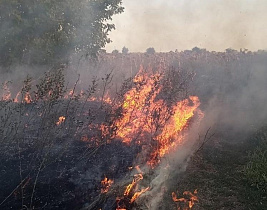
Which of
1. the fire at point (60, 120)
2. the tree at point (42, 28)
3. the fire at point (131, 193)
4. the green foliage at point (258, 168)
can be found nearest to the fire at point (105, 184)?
the fire at point (131, 193)

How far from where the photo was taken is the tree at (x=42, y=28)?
496 inches

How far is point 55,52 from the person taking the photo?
13828 millimetres

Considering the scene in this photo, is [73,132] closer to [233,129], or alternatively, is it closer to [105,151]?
[105,151]

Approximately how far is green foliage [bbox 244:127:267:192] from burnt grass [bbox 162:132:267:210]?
0.15 meters

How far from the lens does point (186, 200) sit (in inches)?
269

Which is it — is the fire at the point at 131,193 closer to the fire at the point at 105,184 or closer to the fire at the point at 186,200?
the fire at the point at 105,184

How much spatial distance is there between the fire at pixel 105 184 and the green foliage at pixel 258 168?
3679 mm

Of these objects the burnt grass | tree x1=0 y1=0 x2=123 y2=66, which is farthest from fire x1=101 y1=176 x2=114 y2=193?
tree x1=0 y1=0 x2=123 y2=66

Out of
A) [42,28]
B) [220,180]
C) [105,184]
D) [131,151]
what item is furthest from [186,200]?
[42,28]

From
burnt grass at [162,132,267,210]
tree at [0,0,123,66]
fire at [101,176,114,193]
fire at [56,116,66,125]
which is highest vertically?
tree at [0,0,123,66]

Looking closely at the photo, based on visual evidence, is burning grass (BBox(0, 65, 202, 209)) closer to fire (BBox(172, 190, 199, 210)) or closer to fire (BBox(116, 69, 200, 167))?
fire (BBox(116, 69, 200, 167))

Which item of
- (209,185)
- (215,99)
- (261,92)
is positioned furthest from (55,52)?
(261,92)

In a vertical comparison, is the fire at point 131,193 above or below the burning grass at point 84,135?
below

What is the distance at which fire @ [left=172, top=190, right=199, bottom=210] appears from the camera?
660 cm
